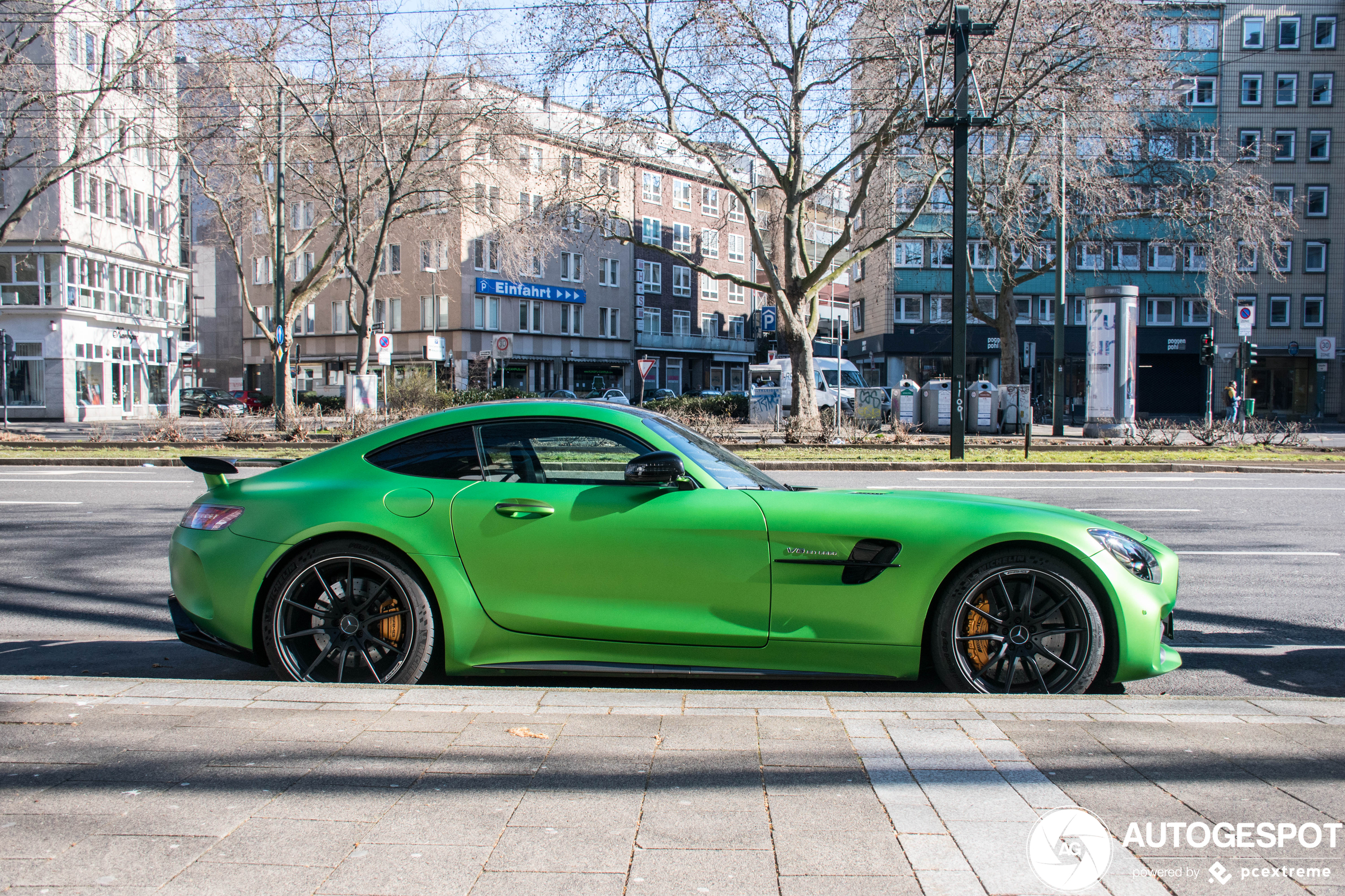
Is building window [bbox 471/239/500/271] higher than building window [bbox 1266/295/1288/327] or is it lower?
higher

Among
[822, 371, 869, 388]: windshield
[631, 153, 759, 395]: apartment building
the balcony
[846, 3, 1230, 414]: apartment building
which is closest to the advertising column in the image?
[822, 371, 869, 388]: windshield

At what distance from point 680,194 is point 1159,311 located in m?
34.6

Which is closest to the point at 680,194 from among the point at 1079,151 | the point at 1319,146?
the point at 1319,146

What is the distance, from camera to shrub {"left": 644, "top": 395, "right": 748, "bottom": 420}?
95.9 ft

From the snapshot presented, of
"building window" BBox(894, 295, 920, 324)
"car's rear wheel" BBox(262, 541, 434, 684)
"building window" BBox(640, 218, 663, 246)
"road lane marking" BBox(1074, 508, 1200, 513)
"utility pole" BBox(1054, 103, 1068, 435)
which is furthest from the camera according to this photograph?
"building window" BBox(640, 218, 663, 246)

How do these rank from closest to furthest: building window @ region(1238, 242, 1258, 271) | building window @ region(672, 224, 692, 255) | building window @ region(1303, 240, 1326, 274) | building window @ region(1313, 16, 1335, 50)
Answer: building window @ region(1238, 242, 1258, 271)
building window @ region(1313, 16, 1335, 50)
building window @ region(1303, 240, 1326, 274)
building window @ region(672, 224, 692, 255)

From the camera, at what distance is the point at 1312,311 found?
5328 centimetres

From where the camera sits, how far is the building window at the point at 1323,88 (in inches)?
2048

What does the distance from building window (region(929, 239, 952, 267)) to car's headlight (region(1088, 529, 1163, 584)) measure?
2145 inches

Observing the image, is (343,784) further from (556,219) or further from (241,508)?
(556,219)

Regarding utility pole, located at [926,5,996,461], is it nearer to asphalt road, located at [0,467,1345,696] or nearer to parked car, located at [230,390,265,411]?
asphalt road, located at [0,467,1345,696]

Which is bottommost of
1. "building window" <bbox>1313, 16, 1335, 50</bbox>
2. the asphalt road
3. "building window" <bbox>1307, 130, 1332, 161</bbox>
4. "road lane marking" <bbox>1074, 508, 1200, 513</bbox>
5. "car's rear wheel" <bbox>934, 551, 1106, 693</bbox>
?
the asphalt road

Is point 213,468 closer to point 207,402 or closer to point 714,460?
point 714,460

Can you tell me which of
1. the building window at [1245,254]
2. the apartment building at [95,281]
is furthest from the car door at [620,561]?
the building window at [1245,254]
